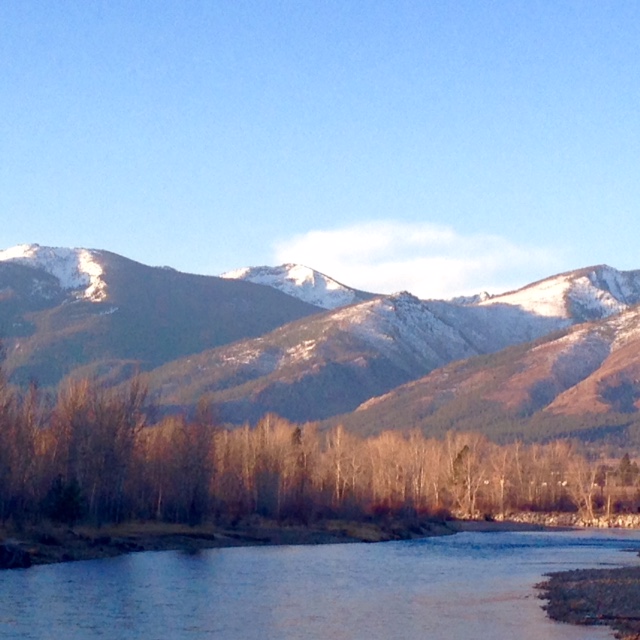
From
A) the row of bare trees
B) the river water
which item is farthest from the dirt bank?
the row of bare trees

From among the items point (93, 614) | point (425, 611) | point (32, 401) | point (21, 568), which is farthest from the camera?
point (32, 401)

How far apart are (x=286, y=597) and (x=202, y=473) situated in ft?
168

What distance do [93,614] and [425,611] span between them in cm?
1594

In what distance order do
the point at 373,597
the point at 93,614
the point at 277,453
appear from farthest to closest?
the point at 277,453 → the point at 373,597 → the point at 93,614

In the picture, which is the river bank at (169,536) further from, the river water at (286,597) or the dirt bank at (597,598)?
the dirt bank at (597,598)

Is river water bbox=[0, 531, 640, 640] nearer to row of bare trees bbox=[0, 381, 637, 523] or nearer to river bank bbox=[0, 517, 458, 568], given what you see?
river bank bbox=[0, 517, 458, 568]

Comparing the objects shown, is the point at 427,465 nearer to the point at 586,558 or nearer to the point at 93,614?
the point at 586,558

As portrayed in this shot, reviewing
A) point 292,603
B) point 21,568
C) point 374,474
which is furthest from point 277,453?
point 292,603

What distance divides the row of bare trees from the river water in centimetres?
1443

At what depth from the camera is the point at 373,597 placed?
6150cm

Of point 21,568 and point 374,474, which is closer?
point 21,568

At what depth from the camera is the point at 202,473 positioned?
363 ft

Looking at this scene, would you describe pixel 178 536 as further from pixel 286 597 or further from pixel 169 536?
pixel 286 597

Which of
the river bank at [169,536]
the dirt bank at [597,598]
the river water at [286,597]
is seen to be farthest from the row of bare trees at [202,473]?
the dirt bank at [597,598]
